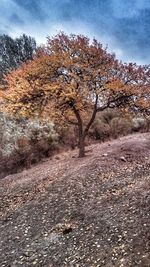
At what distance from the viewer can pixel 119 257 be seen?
1148cm

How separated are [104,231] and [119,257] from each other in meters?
2.04

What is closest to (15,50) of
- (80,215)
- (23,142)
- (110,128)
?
(110,128)

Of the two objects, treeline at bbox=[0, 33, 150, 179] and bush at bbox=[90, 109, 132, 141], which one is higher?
treeline at bbox=[0, 33, 150, 179]

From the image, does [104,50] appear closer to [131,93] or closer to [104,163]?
[131,93]

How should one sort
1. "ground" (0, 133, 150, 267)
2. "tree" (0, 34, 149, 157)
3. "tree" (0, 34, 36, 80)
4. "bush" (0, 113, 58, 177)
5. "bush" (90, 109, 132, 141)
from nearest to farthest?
"ground" (0, 133, 150, 267) < "tree" (0, 34, 149, 157) < "bush" (0, 113, 58, 177) < "bush" (90, 109, 132, 141) < "tree" (0, 34, 36, 80)

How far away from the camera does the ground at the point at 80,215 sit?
40.3ft

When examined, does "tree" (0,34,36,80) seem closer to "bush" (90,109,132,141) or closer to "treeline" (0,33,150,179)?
"bush" (90,109,132,141)

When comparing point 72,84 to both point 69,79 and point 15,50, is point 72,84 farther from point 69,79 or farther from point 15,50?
point 15,50

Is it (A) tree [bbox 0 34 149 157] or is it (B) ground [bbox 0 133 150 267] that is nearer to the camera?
(B) ground [bbox 0 133 150 267]

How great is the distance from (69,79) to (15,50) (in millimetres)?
34491

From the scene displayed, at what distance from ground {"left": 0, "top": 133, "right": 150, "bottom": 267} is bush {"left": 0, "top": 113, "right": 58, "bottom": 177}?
4.84m

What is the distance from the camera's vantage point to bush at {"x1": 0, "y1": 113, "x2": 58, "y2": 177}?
96.6ft

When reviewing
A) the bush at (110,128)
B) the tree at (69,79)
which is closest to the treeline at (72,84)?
the tree at (69,79)

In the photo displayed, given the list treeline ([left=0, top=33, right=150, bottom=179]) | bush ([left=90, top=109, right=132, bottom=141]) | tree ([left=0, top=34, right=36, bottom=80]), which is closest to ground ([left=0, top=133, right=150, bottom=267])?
treeline ([left=0, top=33, right=150, bottom=179])
